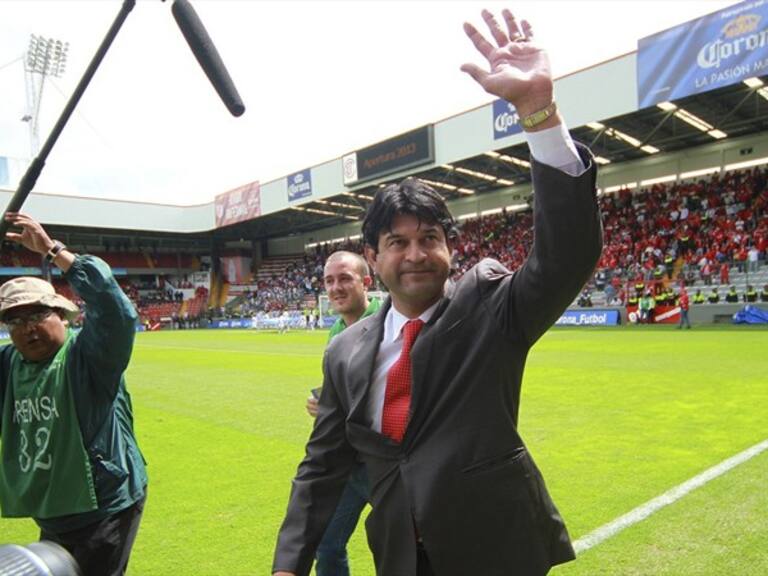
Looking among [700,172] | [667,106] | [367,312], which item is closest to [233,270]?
[700,172]

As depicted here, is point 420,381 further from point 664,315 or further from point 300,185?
point 300,185

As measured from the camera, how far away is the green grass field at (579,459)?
3.61 m

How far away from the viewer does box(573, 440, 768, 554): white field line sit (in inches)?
144

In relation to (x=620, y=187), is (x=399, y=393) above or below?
below

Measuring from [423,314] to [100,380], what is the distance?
5.11ft

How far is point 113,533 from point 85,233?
52.4 meters

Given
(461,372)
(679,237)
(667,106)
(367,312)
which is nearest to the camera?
(461,372)

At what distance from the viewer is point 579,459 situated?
539cm

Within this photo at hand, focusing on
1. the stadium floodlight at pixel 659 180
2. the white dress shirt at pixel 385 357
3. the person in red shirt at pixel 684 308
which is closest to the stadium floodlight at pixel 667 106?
the stadium floodlight at pixel 659 180

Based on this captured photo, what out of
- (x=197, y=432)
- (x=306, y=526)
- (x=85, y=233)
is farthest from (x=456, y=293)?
(x=85, y=233)

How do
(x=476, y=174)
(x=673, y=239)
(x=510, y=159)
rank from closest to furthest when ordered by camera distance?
(x=673, y=239)
(x=510, y=159)
(x=476, y=174)

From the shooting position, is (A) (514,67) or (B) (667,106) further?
(B) (667,106)

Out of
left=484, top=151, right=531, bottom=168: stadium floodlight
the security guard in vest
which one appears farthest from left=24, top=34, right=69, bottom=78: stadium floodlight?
the security guard in vest

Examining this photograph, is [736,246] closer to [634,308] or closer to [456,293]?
[634,308]
